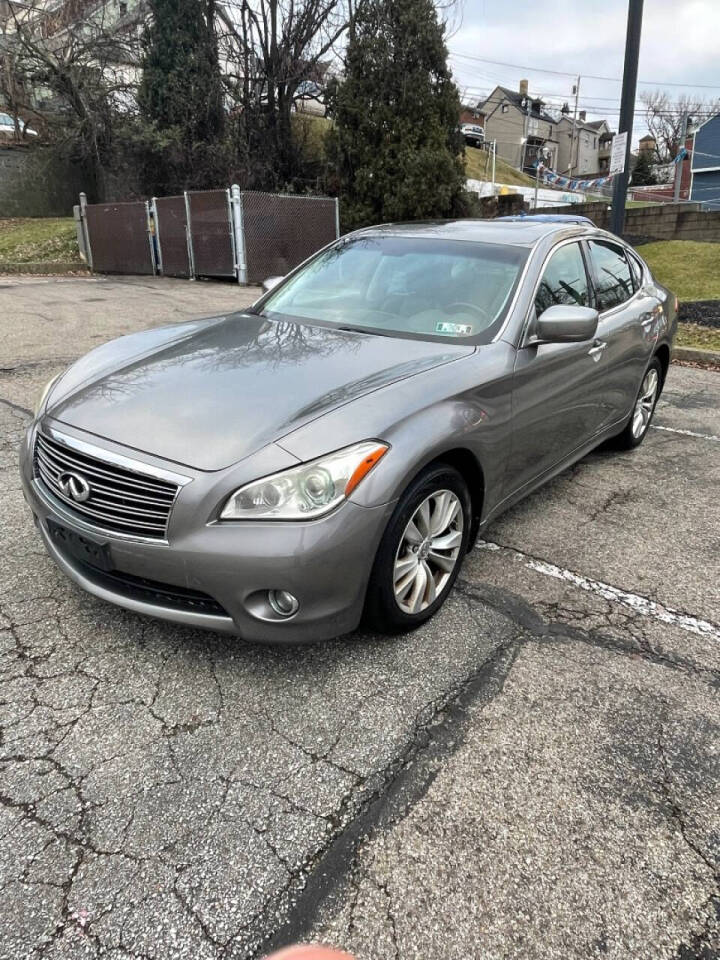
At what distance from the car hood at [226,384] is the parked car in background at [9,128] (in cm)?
2414

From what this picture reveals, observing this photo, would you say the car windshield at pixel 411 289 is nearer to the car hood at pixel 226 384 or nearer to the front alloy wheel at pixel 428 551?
the car hood at pixel 226 384

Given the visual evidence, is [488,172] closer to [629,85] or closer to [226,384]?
[629,85]

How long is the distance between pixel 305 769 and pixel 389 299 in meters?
2.37

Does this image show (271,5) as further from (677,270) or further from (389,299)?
(389,299)

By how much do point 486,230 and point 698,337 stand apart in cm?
644

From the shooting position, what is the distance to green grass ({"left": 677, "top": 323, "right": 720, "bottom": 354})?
28.5 feet

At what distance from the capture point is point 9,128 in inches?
973

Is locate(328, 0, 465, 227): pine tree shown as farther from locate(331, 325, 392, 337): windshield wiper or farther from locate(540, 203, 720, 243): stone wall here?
locate(331, 325, 392, 337): windshield wiper

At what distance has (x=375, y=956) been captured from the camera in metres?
1.60

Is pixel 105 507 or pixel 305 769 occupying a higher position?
pixel 105 507

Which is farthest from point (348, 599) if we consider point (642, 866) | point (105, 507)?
point (642, 866)

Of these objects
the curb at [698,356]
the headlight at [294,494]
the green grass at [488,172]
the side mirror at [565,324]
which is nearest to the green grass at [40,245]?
the curb at [698,356]

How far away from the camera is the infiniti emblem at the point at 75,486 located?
246 centimetres

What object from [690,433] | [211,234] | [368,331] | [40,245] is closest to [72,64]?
[40,245]
